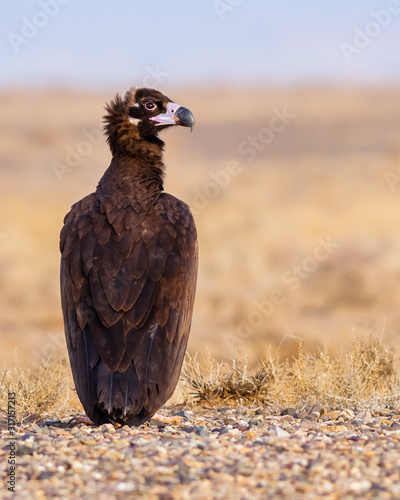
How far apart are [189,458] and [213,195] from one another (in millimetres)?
32823

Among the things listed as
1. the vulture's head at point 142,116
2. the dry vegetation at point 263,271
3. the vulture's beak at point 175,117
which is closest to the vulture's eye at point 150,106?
the vulture's head at point 142,116

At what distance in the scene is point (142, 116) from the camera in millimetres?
10125

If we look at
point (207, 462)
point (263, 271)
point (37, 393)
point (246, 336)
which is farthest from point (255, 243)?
point (207, 462)

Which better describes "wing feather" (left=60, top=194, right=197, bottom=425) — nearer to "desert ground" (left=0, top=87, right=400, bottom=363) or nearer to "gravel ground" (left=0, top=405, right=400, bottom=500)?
Answer: "gravel ground" (left=0, top=405, right=400, bottom=500)

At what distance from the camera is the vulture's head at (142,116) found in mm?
10023

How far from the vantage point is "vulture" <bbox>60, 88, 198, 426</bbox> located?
794cm

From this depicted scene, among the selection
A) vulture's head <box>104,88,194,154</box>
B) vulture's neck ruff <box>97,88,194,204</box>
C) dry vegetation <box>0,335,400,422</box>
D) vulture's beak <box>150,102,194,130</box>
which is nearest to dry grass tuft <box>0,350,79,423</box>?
dry vegetation <box>0,335,400,422</box>

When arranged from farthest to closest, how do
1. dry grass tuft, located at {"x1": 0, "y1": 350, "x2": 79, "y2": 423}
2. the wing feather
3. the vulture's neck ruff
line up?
dry grass tuft, located at {"x1": 0, "y1": 350, "x2": 79, "y2": 423} < the vulture's neck ruff < the wing feather

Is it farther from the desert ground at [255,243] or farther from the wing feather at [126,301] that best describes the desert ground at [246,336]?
the wing feather at [126,301]

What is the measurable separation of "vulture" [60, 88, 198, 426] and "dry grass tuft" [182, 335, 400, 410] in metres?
2.00

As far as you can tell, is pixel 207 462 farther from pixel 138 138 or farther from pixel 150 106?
pixel 150 106

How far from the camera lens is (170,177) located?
46031 mm

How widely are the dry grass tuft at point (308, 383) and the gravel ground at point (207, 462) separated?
1.64m

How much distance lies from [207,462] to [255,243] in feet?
80.3
